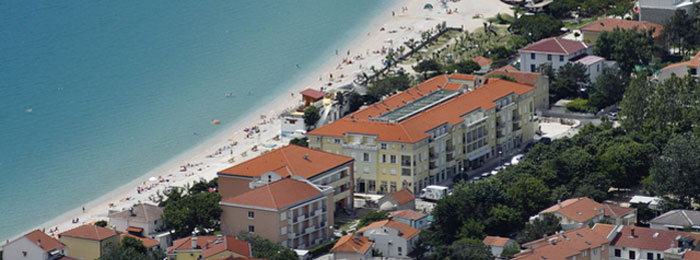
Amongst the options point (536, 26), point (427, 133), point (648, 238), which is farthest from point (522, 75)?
point (648, 238)

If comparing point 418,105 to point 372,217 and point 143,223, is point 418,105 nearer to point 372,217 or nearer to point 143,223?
point 372,217

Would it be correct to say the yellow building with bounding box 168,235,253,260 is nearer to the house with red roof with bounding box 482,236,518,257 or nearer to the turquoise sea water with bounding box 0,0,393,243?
the house with red roof with bounding box 482,236,518,257

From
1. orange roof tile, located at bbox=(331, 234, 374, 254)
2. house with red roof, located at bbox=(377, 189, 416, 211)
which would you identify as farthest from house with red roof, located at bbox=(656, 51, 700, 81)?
orange roof tile, located at bbox=(331, 234, 374, 254)

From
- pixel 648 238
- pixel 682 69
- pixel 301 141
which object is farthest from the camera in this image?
pixel 682 69

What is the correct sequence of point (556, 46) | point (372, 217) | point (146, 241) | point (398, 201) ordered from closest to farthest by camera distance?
point (146, 241) → point (372, 217) → point (398, 201) → point (556, 46)

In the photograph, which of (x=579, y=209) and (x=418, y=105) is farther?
(x=418, y=105)

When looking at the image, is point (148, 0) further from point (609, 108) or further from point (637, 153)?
point (637, 153)

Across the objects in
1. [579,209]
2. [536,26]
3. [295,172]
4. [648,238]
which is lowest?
[648,238]
